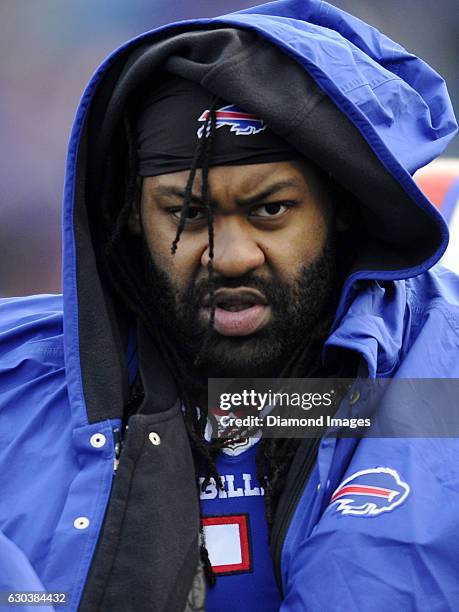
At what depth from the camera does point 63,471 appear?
2.17 metres

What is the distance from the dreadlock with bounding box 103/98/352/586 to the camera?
2.21 metres

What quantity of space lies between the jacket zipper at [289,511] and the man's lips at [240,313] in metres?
0.31

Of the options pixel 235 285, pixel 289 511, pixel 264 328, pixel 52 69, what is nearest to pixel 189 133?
pixel 235 285

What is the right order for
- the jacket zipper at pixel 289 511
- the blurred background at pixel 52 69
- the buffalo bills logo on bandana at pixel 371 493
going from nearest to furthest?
1. the buffalo bills logo on bandana at pixel 371 493
2. the jacket zipper at pixel 289 511
3. the blurred background at pixel 52 69

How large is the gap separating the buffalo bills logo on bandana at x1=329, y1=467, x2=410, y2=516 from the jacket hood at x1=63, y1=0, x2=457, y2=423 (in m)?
0.44

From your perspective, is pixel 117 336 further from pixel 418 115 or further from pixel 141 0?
pixel 141 0

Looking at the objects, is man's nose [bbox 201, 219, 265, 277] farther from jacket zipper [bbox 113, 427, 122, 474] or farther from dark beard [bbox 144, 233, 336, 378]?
jacket zipper [bbox 113, 427, 122, 474]

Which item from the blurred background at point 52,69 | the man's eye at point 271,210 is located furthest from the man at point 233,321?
the blurred background at point 52,69

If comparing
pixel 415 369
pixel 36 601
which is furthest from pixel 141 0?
pixel 36 601

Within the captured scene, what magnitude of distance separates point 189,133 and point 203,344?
1.54 feet

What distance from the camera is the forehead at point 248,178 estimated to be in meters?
2.23

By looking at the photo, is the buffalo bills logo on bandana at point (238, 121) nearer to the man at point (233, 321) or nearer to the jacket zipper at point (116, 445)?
the man at point (233, 321)

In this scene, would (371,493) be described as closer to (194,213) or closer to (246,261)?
(246,261)

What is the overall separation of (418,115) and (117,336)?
2.81 feet
